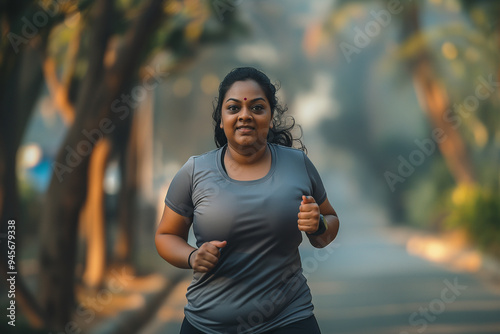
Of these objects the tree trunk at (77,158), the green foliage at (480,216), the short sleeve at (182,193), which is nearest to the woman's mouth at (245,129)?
the short sleeve at (182,193)

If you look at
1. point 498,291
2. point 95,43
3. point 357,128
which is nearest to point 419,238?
point 357,128

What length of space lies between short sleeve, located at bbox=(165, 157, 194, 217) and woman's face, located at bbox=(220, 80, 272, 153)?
21cm

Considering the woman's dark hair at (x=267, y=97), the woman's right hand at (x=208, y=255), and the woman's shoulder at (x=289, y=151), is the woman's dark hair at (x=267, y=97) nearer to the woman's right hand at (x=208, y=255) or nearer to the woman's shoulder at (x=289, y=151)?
the woman's shoulder at (x=289, y=151)

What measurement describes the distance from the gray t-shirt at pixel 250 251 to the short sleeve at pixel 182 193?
0.03 metres

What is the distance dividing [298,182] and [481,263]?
12.2m

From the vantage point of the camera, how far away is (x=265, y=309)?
2.78 metres

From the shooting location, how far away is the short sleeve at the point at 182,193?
9.48 feet

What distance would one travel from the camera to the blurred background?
7359 mm

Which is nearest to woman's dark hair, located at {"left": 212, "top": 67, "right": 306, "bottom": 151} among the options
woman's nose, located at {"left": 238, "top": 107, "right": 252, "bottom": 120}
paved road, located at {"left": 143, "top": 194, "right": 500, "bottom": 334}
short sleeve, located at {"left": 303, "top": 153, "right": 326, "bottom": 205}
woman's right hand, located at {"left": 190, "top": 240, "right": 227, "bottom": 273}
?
woman's nose, located at {"left": 238, "top": 107, "right": 252, "bottom": 120}

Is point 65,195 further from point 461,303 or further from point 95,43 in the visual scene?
point 461,303

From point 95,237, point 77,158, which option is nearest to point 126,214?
point 95,237

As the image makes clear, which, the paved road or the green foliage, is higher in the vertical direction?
the green foliage

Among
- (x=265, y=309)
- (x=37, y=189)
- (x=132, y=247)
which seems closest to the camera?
(x=265, y=309)

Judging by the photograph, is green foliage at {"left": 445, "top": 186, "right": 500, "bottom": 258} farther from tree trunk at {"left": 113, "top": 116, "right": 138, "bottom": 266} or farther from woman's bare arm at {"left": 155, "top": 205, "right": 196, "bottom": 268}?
woman's bare arm at {"left": 155, "top": 205, "right": 196, "bottom": 268}
